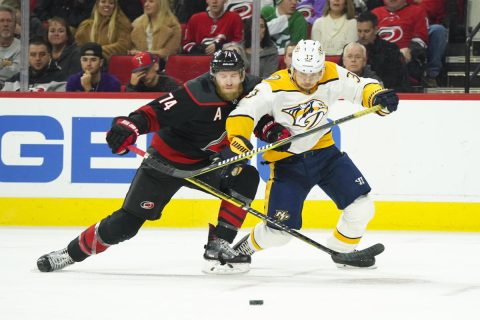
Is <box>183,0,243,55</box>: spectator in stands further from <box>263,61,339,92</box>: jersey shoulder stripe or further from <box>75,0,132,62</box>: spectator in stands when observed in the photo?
<box>263,61,339,92</box>: jersey shoulder stripe

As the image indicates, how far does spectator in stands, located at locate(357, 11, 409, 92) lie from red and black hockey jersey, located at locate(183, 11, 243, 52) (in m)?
0.83

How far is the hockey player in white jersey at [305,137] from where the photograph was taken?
5.26 metres

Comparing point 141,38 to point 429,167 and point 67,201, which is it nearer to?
point 67,201

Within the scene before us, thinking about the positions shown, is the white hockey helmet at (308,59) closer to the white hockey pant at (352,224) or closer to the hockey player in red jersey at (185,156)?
the hockey player in red jersey at (185,156)

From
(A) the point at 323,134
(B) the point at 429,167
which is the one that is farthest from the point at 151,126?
(B) the point at 429,167

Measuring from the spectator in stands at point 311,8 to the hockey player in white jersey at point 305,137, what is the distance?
2.02 metres

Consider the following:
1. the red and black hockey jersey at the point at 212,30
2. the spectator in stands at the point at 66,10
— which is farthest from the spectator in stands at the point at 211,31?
the spectator in stands at the point at 66,10

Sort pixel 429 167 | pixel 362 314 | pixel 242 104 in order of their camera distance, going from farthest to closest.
A: pixel 429 167
pixel 242 104
pixel 362 314

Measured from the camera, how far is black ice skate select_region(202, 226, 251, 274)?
5.46 metres

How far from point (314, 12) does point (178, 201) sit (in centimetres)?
156

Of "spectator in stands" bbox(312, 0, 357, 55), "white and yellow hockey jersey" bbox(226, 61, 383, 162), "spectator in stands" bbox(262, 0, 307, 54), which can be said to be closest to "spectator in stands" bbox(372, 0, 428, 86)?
"spectator in stands" bbox(312, 0, 357, 55)

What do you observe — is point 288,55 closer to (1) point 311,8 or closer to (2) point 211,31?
(1) point 311,8

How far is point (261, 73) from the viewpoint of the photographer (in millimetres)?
7488

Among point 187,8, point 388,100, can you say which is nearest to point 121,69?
point 187,8
